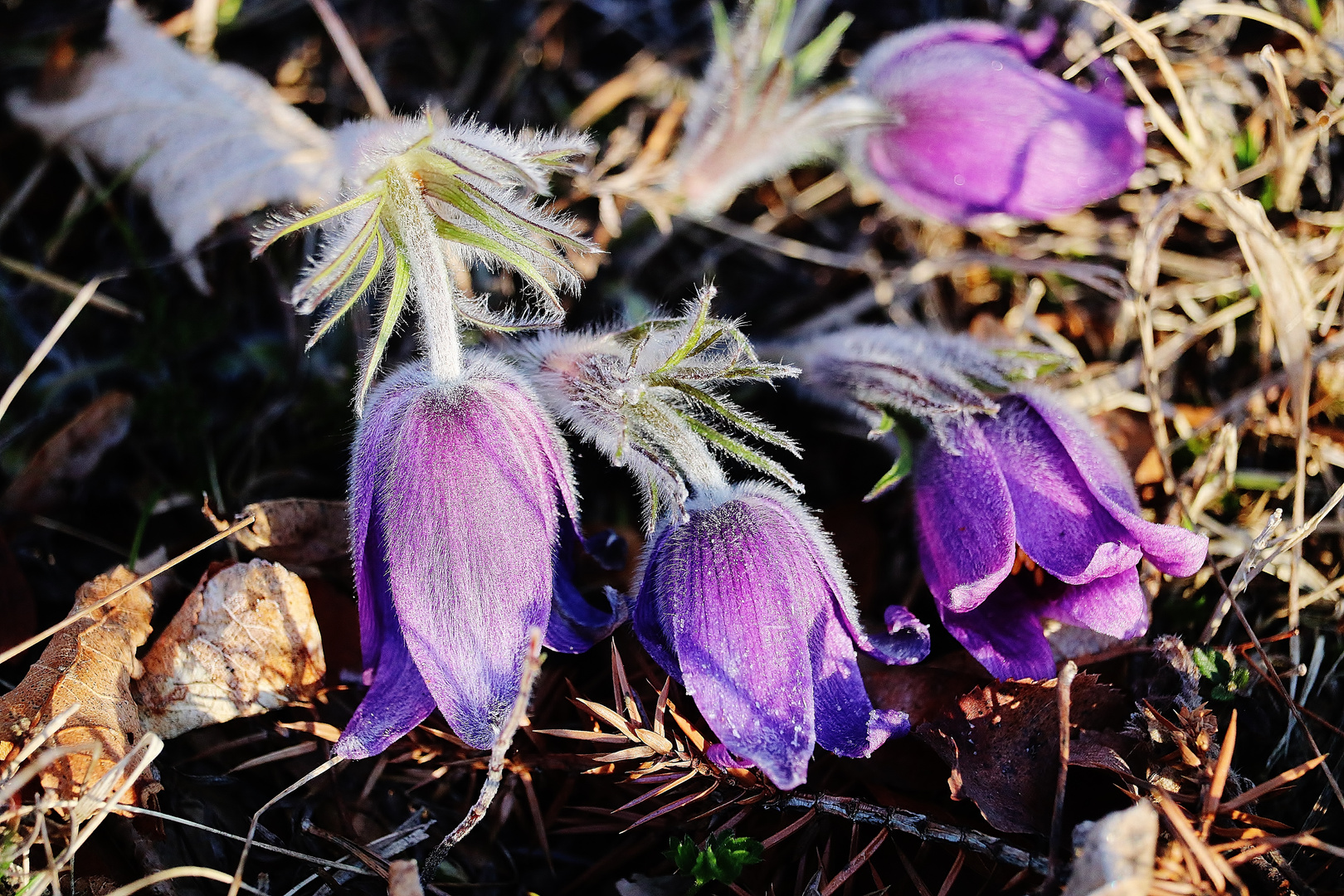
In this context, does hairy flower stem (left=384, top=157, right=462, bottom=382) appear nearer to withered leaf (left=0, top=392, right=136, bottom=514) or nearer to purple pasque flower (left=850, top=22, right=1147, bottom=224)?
withered leaf (left=0, top=392, right=136, bottom=514)

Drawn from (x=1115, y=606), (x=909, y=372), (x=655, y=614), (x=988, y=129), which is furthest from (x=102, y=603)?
(x=988, y=129)

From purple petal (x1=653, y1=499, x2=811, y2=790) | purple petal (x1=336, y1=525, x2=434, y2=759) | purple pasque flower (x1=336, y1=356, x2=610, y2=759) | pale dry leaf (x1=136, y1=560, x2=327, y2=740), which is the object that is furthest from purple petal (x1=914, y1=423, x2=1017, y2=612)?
pale dry leaf (x1=136, y1=560, x2=327, y2=740)

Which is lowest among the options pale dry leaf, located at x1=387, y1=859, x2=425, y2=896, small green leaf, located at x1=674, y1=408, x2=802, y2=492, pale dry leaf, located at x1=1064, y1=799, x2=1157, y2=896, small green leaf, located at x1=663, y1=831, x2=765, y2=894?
small green leaf, located at x1=663, y1=831, x2=765, y2=894

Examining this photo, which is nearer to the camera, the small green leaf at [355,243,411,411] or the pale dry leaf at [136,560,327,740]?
the small green leaf at [355,243,411,411]

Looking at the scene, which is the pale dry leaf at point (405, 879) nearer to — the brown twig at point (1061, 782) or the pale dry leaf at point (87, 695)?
the pale dry leaf at point (87, 695)

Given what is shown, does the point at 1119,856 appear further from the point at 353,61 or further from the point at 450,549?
the point at 353,61

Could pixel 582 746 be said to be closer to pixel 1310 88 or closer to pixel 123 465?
pixel 123 465
